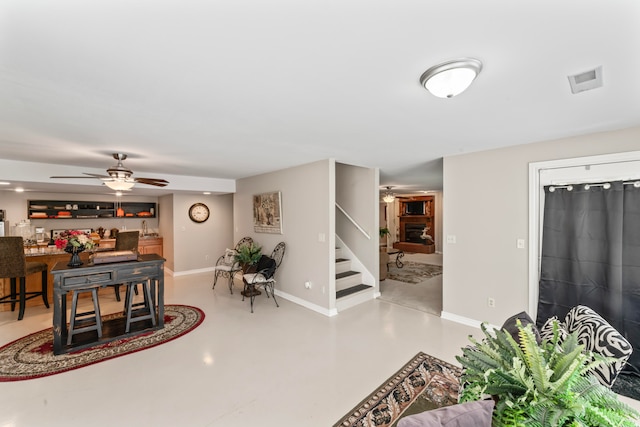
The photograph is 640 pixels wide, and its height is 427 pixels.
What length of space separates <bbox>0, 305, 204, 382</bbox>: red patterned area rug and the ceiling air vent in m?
4.47

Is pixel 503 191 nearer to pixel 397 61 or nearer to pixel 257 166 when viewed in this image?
pixel 397 61

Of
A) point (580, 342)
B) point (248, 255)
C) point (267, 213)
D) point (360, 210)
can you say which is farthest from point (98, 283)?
point (580, 342)

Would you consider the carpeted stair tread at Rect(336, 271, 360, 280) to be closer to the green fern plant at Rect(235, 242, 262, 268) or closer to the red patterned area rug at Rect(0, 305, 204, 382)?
the green fern plant at Rect(235, 242, 262, 268)

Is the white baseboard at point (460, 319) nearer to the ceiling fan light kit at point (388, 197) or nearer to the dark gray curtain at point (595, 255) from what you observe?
the dark gray curtain at point (595, 255)

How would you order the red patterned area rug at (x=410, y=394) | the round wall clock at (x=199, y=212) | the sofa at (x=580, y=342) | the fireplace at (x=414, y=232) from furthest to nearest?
the fireplace at (x=414, y=232) → the round wall clock at (x=199, y=212) → the red patterned area rug at (x=410, y=394) → the sofa at (x=580, y=342)

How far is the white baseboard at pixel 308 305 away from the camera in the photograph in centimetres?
411

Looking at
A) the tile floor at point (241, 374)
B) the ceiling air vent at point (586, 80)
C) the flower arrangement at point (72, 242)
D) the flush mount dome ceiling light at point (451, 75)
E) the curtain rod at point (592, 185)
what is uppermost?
the ceiling air vent at point (586, 80)

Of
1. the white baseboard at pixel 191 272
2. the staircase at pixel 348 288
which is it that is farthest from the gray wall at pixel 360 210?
the white baseboard at pixel 191 272

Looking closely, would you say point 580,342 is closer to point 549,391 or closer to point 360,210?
point 549,391

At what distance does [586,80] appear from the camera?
1717 mm

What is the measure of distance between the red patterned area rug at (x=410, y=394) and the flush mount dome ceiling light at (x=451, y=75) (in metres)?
1.91

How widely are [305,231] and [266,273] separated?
1.00 metres

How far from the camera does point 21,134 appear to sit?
2.67 metres

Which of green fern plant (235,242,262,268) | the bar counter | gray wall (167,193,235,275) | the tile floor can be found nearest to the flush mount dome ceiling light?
the tile floor
